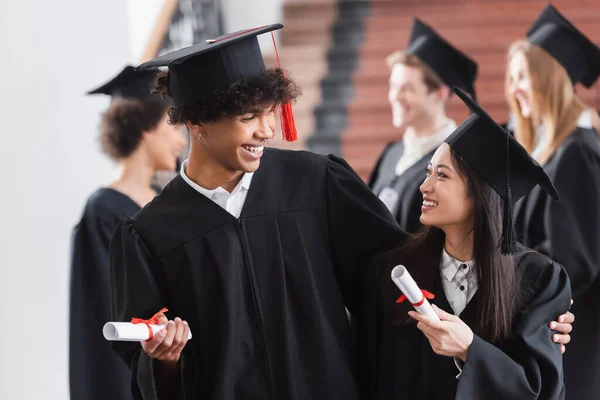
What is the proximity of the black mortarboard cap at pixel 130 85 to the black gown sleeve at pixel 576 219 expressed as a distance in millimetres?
1790

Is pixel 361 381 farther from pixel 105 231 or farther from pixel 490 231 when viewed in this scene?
pixel 105 231

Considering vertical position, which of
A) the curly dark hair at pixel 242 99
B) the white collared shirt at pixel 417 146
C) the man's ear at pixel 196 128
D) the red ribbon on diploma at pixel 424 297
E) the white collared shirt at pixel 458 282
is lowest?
the white collared shirt at pixel 417 146

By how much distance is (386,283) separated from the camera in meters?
2.59

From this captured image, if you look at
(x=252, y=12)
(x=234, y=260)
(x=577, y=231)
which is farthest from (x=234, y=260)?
(x=252, y=12)

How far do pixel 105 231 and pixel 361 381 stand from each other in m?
1.80

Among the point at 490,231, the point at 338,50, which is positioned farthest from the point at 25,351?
the point at 338,50

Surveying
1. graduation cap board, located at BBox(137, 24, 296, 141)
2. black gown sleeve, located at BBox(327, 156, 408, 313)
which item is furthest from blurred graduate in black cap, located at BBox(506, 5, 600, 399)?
graduation cap board, located at BBox(137, 24, 296, 141)

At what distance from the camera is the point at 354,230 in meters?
2.71

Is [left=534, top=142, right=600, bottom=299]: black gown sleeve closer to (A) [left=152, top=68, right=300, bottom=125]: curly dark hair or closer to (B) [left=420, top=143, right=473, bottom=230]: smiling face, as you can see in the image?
(B) [left=420, top=143, right=473, bottom=230]: smiling face

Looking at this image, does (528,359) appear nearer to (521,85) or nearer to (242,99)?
(242,99)

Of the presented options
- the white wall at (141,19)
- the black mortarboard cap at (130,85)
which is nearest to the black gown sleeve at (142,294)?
the black mortarboard cap at (130,85)

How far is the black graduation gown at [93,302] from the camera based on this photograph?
13.6 ft

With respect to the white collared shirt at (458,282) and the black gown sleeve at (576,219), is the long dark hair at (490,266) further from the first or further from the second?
the black gown sleeve at (576,219)

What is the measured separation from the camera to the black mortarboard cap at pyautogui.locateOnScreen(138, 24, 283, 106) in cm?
251
